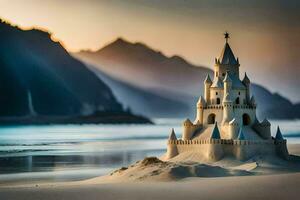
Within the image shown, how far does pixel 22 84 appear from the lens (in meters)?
62.4

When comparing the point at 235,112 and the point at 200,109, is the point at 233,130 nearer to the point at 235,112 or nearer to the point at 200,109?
the point at 235,112

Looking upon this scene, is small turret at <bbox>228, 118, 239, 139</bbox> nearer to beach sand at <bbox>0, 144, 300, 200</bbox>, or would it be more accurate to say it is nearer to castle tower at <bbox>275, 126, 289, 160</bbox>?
castle tower at <bbox>275, 126, 289, 160</bbox>

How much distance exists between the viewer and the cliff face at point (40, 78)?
2360 inches

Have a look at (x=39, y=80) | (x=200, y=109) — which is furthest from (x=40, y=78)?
(x=200, y=109)

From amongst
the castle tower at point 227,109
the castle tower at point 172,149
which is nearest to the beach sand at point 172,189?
the castle tower at point 227,109

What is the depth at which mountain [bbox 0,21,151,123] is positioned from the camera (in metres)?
59.9

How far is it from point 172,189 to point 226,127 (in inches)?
279

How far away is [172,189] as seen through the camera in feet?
53.4

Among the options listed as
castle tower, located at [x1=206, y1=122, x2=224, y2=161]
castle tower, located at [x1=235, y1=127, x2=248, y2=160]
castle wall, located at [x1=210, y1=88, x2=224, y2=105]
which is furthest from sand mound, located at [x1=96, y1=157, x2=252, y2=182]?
castle wall, located at [x1=210, y1=88, x2=224, y2=105]

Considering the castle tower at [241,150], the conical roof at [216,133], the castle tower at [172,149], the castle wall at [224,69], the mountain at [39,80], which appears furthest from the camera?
the mountain at [39,80]

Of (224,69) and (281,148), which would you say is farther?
(224,69)

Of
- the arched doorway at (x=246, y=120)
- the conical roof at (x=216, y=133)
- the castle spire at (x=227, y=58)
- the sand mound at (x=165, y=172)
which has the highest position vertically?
the castle spire at (x=227, y=58)

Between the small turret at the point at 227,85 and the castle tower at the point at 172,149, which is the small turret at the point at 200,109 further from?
the castle tower at the point at 172,149

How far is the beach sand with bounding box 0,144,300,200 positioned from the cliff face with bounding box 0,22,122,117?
41289mm
